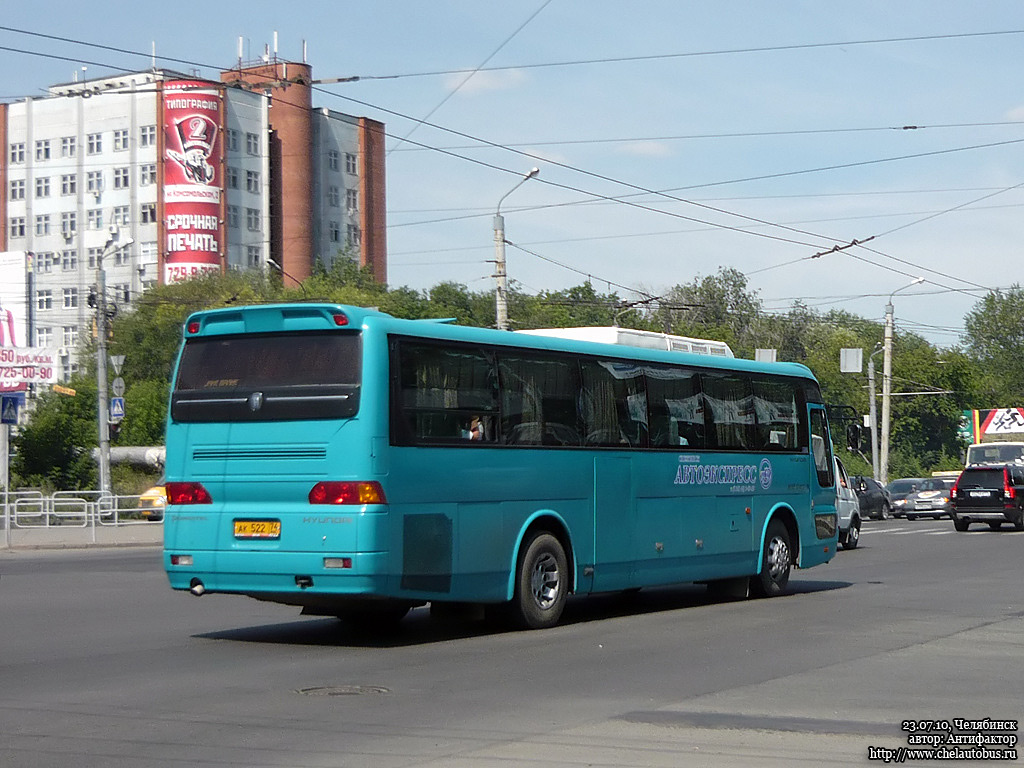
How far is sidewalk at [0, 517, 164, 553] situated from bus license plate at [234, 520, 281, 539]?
20170 millimetres

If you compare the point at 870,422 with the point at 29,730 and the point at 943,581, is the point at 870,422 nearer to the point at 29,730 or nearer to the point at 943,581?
the point at 943,581

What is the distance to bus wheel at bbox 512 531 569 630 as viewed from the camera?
1347cm

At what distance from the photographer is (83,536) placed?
33.4m

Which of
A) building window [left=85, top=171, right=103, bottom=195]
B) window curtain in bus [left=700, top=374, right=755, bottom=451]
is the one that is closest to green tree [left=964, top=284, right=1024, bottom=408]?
building window [left=85, top=171, right=103, bottom=195]

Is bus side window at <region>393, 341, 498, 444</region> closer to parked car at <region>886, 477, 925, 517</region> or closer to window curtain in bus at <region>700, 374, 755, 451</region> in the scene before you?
window curtain in bus at <region>700, 374, 755, 451</region>

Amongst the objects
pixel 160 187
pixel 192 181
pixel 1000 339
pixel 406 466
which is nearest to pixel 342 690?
pixel 406 466

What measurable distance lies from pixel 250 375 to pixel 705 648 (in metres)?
4.55

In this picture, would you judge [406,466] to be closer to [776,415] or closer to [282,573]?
[282,573]

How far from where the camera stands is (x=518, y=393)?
13781 mm

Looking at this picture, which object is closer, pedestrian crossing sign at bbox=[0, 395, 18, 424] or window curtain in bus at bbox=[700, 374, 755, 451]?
window curtain in bus at bbox=[700, 374, 755, 451]

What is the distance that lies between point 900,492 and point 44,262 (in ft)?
226

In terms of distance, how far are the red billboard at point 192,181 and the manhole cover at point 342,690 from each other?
85.2 metres

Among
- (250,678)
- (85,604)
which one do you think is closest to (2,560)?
(85,604)

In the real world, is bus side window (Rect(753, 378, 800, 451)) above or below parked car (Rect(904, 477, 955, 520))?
above
